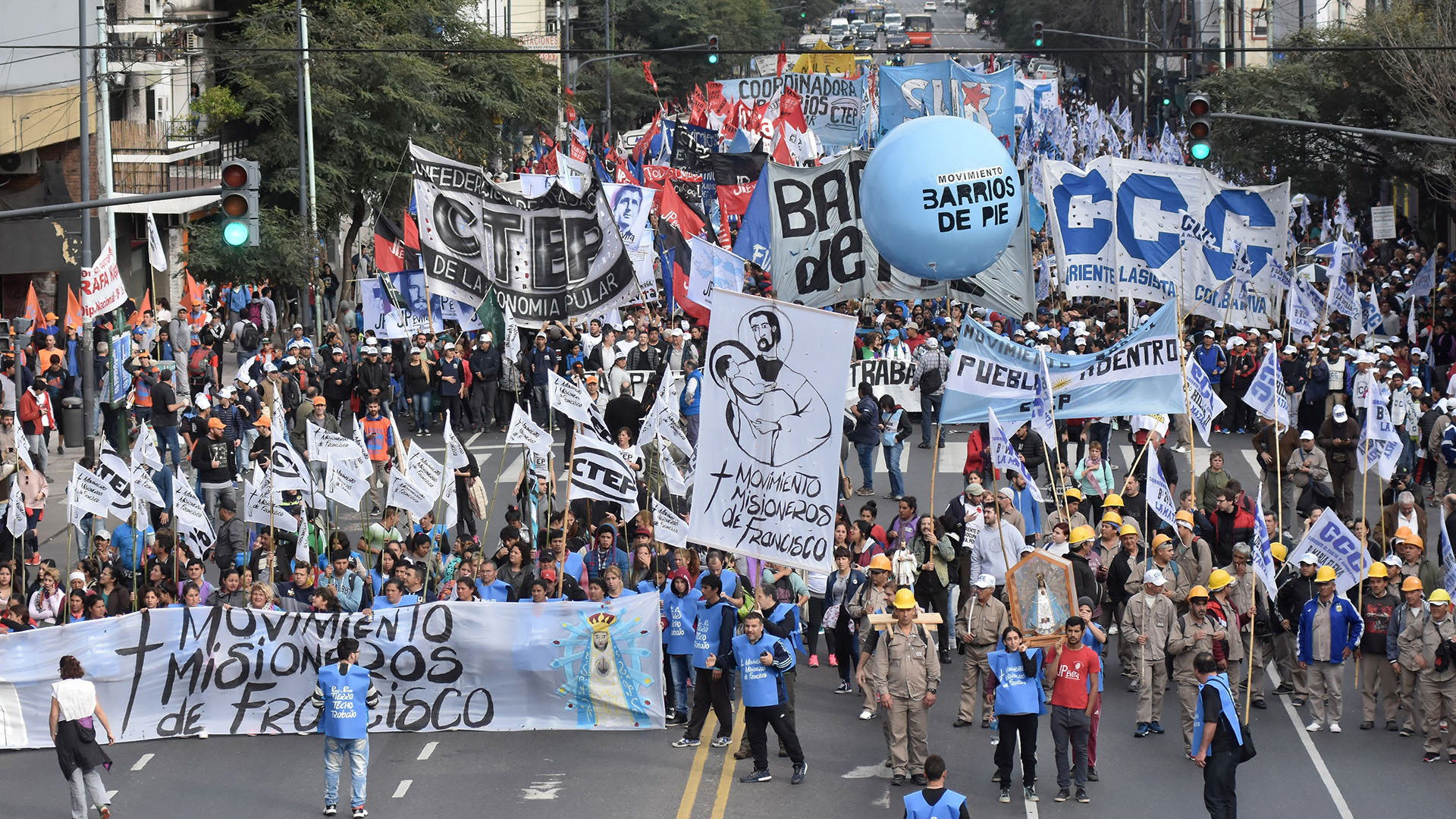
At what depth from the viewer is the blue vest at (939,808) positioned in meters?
10.5

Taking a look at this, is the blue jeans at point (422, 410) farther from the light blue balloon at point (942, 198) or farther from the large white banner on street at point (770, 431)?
the large white banner on street at point (770, 431)

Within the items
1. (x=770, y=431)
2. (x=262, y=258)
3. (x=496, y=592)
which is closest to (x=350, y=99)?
(x=262, y=258)

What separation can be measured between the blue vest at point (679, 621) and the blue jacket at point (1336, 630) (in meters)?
4.86

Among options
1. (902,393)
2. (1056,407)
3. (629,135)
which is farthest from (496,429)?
(629,135)

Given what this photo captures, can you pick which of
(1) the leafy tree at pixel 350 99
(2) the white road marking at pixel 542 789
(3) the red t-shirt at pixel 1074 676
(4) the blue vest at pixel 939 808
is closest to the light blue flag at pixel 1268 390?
(3) the red t-shirt at pixel 1074 676

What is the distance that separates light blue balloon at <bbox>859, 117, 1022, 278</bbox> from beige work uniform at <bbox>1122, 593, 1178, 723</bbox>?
1074 cm

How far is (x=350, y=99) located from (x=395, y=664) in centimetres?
2699

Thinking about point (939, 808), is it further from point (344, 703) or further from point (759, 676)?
point (344, 703)

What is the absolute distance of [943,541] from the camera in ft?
53.8

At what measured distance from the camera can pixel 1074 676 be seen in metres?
13.6

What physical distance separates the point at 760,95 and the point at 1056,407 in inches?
1396

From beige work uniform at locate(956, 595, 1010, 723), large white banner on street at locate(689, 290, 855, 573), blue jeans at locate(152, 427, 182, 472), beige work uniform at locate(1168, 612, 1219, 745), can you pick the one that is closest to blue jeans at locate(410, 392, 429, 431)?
blue jeans at locate(152, 427, 182, 472)

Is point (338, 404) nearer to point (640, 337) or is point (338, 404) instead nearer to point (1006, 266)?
point (640, 337)

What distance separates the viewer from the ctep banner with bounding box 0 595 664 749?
1531 cm
